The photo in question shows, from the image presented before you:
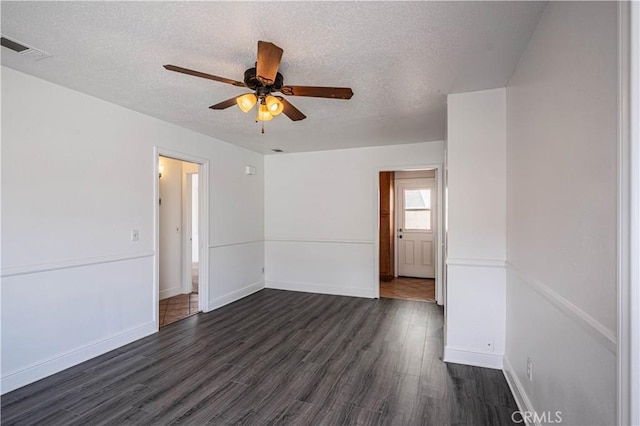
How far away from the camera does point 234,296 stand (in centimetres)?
454

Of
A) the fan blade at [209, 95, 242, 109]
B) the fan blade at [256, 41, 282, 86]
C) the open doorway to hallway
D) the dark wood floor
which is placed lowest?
the dark wood floor

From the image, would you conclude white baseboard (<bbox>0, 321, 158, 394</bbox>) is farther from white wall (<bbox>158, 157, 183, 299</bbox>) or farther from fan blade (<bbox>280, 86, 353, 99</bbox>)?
fan blade (<bbox>280, 86, 353, 99</bbox>)

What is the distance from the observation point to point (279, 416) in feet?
6.37

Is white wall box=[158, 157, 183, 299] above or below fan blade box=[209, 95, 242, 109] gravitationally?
below

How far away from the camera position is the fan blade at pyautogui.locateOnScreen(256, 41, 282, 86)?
5.29 ft

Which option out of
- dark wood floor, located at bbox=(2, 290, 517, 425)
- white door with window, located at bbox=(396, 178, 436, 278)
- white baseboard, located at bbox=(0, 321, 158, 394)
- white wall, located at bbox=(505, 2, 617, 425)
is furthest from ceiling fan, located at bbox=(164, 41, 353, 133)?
white door with window, located at bbox=(396, 178, 436, 278)

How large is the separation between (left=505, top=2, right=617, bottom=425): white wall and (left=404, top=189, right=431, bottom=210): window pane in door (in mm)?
4089

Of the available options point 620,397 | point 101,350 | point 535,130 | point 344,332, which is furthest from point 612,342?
point 101,350

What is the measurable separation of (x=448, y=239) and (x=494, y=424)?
1371 mm

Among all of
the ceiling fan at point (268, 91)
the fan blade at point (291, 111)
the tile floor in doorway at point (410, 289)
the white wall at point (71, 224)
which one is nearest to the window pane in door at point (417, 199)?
the tile floor in doorway at point (410, 289)

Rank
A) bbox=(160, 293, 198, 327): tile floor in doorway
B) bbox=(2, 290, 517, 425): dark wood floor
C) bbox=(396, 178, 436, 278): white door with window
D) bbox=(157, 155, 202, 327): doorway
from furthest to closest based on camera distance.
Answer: bbox=(396, 178, 436, 278): white door with window < bbox=(157, 155, 202, 327): doorway < bbox=(160, 293, 198, 327): tile floor in doorway < bbox=(2, 290, 517, 425): dark wood floor

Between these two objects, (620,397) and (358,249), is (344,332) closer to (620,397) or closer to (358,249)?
(358,249)

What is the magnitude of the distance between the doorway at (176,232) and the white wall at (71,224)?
127cm

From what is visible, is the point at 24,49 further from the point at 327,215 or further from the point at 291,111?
the point at 327,215
